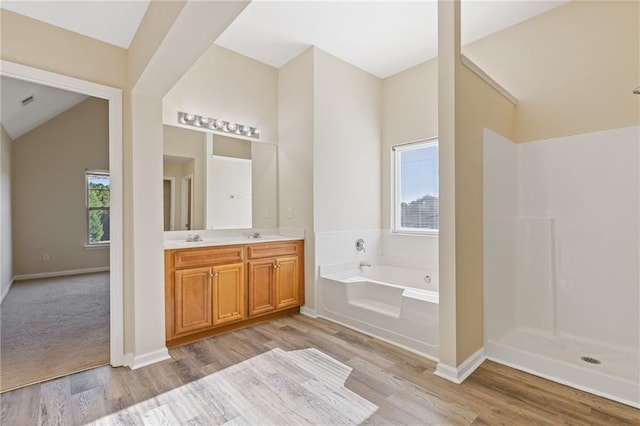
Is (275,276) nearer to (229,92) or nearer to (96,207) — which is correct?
(229,92)

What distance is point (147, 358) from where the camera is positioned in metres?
2.37

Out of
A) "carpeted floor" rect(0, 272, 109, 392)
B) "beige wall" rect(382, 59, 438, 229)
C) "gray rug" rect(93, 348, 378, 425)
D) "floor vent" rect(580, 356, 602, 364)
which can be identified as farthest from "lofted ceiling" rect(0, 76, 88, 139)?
"floor vent" rect(580, 356, 602, 364)

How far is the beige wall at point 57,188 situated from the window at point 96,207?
10 centimetres

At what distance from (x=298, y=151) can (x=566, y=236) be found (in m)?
2.77

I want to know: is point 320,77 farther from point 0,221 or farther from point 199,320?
point 0,221

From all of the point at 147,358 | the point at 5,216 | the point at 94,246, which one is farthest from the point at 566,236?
the point at 94,246

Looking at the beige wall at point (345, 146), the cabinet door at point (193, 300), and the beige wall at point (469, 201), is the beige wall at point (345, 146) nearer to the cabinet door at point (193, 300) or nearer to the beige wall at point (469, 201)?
the cabinet door at point (193, 300)

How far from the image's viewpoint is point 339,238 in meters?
3.65

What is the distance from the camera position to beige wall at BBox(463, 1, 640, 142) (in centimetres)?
240

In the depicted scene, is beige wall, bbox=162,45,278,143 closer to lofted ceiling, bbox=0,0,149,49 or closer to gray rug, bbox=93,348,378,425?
lofted ceiling, bbox=0,0,149,49

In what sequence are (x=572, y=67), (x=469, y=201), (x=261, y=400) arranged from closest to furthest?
(x=261, y=400), (x=469, y=201), (x=572, y=67)

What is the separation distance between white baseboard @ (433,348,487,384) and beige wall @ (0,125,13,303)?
18.1ft

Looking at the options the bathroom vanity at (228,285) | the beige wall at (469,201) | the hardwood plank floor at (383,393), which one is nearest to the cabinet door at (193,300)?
the bathroom vanity at (228,285)

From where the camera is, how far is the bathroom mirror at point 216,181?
3201 millimetres
